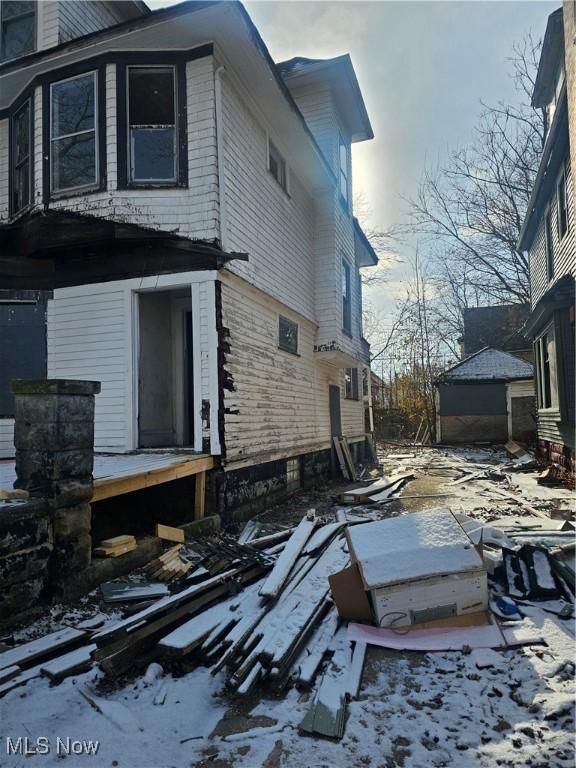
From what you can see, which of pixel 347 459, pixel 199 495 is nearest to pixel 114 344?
pixel 199 495

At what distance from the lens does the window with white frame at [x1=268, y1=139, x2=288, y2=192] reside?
31.6ft

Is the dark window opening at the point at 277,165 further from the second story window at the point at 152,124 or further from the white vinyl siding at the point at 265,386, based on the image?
the white vinyl siding at the point at 265,386

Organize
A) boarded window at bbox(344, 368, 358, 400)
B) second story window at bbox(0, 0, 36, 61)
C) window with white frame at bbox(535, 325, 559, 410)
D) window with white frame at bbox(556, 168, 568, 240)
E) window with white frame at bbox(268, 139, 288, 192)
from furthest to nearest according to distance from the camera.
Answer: boarded window at bbox(344, 368, 358, 400), window with white frame at bbox(535, 325, 559, 410), window with white frame at bbox(556, 168, 568, 240), window with white frame at bbox(268, 139, 288, 192), second story window at bbox(0, 0, 36, 61)

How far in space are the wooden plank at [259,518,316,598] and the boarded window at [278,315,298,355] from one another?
4.40 m

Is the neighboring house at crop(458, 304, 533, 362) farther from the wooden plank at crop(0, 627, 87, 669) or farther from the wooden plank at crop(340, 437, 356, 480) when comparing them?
the wooden plank at crop(0, 627, 87, 669)

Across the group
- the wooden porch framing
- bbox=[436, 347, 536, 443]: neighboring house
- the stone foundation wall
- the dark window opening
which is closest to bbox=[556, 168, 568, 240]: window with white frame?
the stone foundation wall

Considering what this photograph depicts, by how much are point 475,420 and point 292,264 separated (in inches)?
676

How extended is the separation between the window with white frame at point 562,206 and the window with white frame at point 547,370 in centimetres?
221

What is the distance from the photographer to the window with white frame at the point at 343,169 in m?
12.9

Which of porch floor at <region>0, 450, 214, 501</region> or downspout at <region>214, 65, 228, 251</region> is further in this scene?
downspout at <region>214, 65, 228, 251</region>

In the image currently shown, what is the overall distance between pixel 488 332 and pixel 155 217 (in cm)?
3061

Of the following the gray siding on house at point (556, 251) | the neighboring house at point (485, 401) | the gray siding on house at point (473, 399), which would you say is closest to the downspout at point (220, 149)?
the gray siding on house at point (556, 251)

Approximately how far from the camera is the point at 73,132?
7711 millimetres

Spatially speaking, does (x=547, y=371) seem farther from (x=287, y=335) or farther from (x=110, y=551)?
(x=110, y=551)
